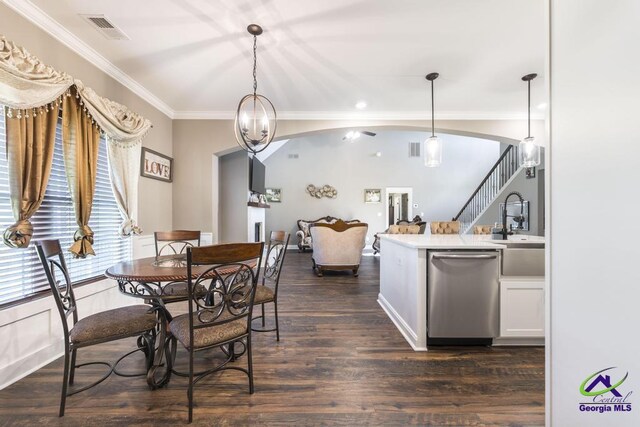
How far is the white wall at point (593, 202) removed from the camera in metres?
0.82

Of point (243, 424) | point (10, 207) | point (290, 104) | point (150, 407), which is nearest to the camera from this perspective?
point (243, 424)

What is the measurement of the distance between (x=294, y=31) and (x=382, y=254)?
2.60 m

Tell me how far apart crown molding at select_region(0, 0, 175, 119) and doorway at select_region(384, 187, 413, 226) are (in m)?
6.75

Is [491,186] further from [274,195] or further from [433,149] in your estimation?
[274,195]

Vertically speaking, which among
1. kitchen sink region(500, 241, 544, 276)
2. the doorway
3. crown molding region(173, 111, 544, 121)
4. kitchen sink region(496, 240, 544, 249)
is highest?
crown molding region(173, 111, 544, 121)

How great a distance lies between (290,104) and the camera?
3.74 meters

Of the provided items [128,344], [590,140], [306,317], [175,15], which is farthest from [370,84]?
[128,344]

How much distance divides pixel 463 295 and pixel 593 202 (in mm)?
1477

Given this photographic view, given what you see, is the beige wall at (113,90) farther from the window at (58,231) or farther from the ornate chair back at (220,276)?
the ornate chair back at (220,276)

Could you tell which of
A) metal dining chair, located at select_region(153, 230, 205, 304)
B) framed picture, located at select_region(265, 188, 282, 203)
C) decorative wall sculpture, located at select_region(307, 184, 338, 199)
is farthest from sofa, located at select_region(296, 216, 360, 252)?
metal dining chair, located at select_region(153, 230, 205, 304)

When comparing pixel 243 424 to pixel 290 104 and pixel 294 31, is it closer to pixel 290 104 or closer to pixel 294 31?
pixel 294 31

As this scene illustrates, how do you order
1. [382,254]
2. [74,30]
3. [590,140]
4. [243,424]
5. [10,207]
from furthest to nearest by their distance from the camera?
[382,254] → [74,30] → [10,207] → [243,424] → [590,140]

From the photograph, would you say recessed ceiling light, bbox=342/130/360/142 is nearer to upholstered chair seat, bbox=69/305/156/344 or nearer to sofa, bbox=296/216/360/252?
sofa, bbox=296/216/360/252

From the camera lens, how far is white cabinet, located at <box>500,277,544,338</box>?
7.20 feet
